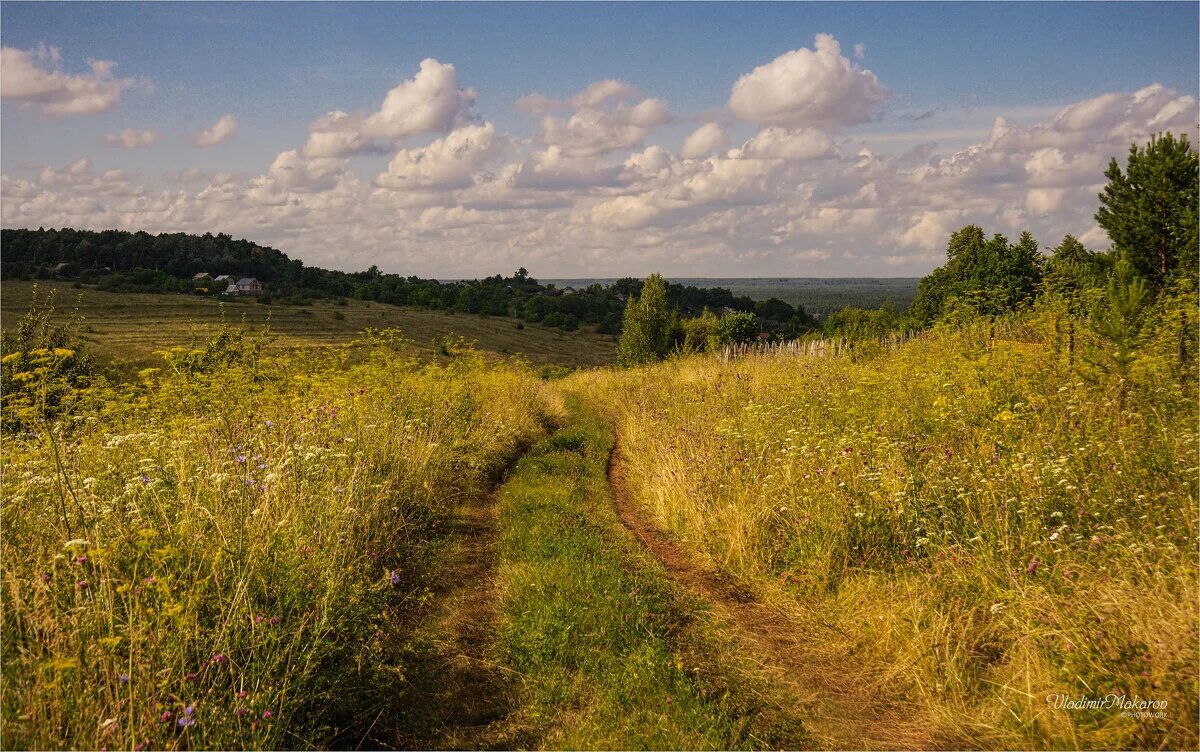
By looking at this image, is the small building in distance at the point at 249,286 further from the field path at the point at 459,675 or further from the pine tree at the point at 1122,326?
the pine tree at the point at 1122,326

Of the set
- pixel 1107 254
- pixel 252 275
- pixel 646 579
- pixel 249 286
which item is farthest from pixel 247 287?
pixel 646 579

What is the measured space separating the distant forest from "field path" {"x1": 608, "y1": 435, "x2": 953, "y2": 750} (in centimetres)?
5283

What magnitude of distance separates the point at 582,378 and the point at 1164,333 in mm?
20056

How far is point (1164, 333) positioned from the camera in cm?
650

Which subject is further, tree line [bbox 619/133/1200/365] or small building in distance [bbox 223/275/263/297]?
small building in distance [bbox 223/275/263/297]

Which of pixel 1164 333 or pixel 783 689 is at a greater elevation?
pixel 1164 333

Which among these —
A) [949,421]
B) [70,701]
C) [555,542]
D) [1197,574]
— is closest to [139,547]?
[70,701]

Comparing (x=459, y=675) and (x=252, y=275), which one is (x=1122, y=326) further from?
(x=252, y=275)

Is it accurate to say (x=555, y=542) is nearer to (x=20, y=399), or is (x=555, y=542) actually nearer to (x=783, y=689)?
(x=783, y=689)

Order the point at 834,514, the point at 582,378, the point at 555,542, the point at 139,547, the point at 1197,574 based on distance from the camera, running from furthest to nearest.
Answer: the point at 582,378, the point at 555,542, the point at 834,514, the point at 139,547, the point at 1197,574

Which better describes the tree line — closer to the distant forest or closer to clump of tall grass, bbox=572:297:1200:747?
clump of tall grass, bbox=572:297:1200:747

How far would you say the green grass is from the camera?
141 ft

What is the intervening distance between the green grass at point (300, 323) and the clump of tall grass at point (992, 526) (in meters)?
31.5

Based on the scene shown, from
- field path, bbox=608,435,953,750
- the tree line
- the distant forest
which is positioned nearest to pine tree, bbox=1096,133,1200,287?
the tree line
